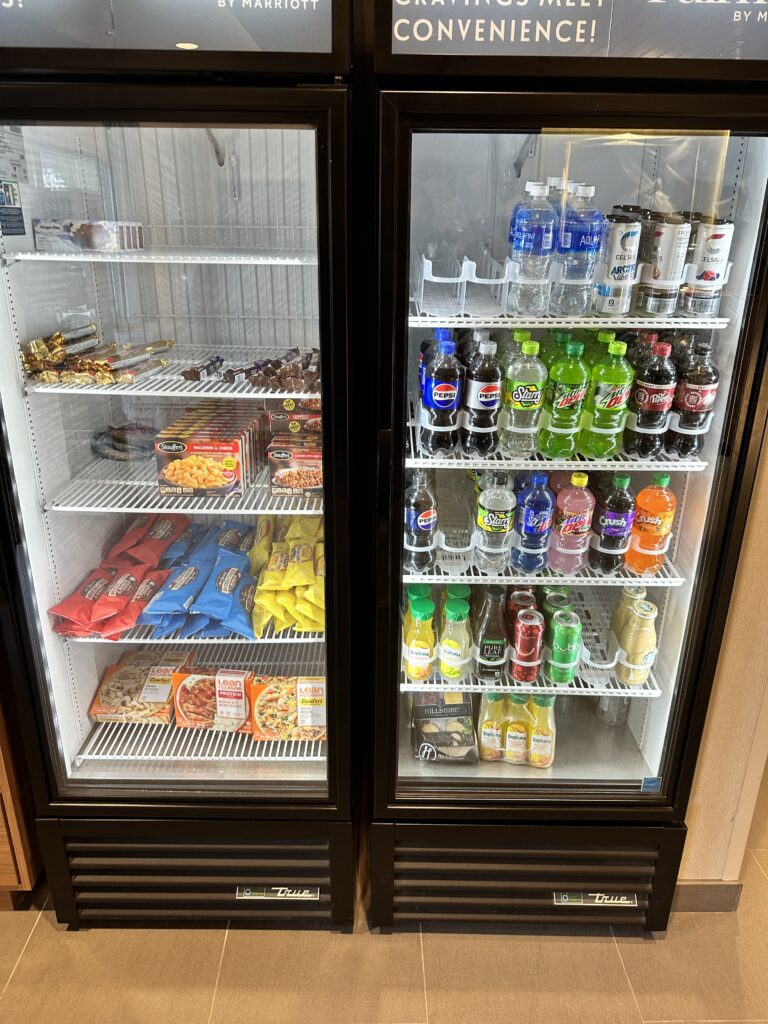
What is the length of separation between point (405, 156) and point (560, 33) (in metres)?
0.36

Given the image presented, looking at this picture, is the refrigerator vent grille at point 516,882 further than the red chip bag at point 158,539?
No

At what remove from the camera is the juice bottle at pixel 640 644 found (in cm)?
213

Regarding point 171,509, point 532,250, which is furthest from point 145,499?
point 532,250

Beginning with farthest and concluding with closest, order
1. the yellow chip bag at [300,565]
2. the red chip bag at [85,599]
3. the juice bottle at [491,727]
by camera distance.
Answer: the juice bottle at [491,727] → the yellow chip bag at [300,565] → the red chip bag at [85,599]

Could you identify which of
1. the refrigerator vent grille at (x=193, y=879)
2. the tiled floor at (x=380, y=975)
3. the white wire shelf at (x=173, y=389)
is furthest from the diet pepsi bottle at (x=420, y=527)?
the tiled floor at (x=380, y=975)

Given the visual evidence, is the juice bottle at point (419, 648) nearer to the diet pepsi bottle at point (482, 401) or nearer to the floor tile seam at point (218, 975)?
the diet pepsi bottle at point (482, 401)

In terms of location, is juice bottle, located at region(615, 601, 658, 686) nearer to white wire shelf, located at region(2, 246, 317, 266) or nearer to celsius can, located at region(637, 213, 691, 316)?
celsius can, located at region(637, 213, 691, 316)

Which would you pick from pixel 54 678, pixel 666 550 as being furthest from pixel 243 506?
pixel 666 550

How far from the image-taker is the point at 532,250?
5.91 ft

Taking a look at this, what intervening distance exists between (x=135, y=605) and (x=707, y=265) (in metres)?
1.72

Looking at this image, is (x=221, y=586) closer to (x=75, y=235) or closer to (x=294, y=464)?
(x=294, y=464)

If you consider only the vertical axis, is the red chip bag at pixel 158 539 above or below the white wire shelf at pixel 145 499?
below

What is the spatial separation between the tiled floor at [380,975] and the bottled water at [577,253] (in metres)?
1.74

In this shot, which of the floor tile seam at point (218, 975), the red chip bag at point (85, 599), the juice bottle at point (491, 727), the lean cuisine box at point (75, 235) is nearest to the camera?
the lean cuisine box at point (75, 235)
